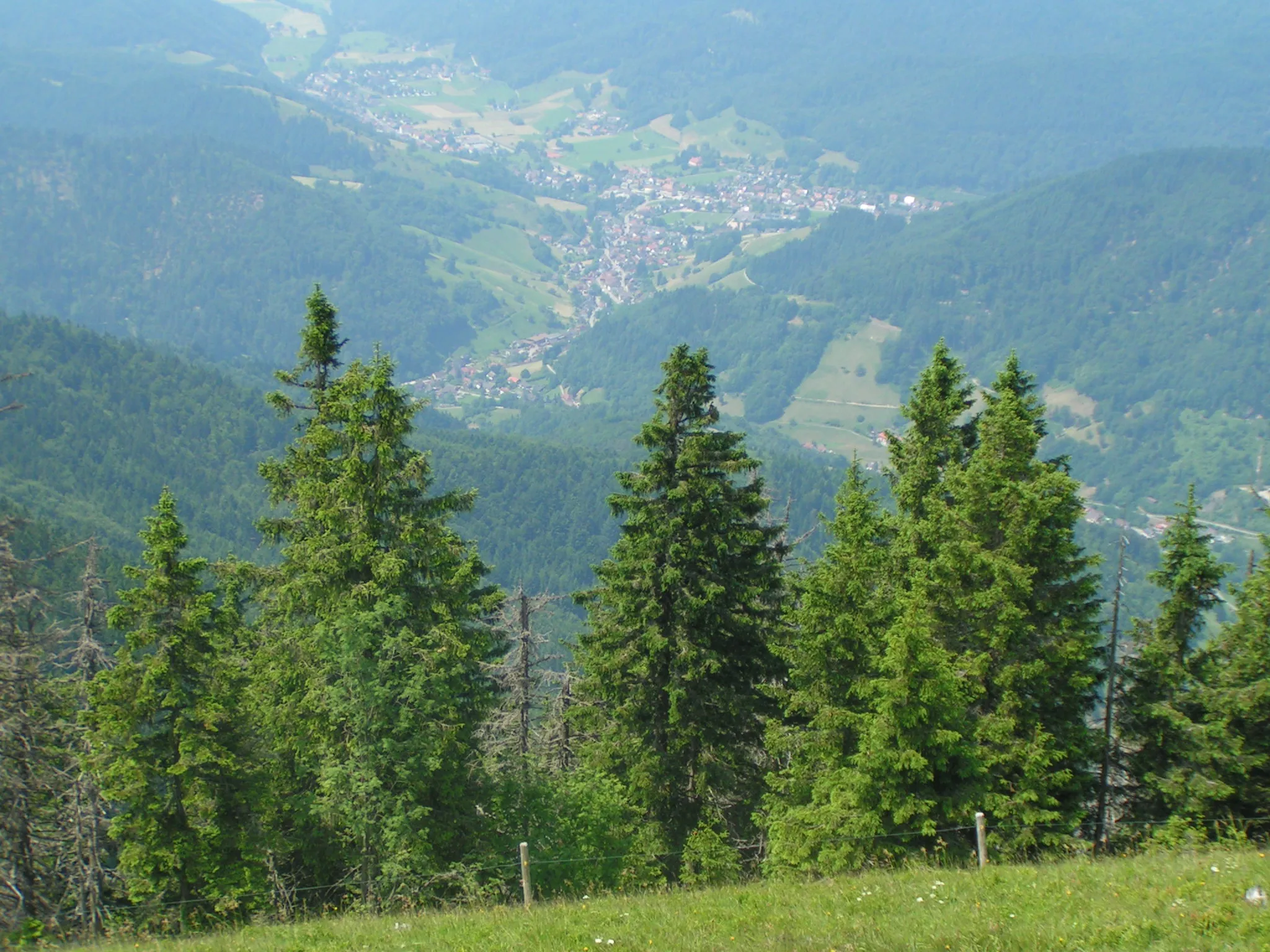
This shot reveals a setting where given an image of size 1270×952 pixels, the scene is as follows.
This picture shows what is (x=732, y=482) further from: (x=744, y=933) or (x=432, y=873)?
(x=744, y=933)

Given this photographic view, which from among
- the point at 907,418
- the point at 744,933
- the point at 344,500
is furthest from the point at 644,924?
the point at 907,418

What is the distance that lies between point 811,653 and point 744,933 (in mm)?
9482

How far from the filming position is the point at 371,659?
2142cm

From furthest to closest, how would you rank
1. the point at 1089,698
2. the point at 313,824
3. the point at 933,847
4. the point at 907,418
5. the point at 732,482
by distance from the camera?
the point at 907,418, the point at 732,482, the point at 313,824, the point at 1089,698, the point at 933,847

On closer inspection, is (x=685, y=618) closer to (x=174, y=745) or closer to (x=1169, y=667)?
(x=1169, y=667)

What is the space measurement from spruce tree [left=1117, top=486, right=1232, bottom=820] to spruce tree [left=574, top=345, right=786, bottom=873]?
330 inches

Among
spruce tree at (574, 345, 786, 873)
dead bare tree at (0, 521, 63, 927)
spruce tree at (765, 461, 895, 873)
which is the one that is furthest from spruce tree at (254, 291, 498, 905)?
spruce tree at (765, 461, 895, 873)

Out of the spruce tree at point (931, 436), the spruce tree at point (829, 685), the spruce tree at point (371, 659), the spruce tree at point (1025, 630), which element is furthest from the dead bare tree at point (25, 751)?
the spruce tree at point (931, 436)

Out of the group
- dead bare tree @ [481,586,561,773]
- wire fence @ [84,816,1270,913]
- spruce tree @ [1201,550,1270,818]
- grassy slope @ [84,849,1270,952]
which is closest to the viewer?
grassy slope @ [84,849,1270,952]

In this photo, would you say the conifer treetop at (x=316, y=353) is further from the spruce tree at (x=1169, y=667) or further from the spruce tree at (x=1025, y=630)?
the spruce tree at (x=1169, y=667)

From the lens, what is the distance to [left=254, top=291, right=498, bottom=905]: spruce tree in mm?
21094

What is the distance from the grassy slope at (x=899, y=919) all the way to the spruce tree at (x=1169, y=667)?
741 cm

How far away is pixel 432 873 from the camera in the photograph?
21266 mm

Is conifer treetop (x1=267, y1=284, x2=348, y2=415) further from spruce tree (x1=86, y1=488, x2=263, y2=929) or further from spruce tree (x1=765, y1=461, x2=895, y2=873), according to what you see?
spruce tree (x1=765, y1=461, x2=895, y2=873)
